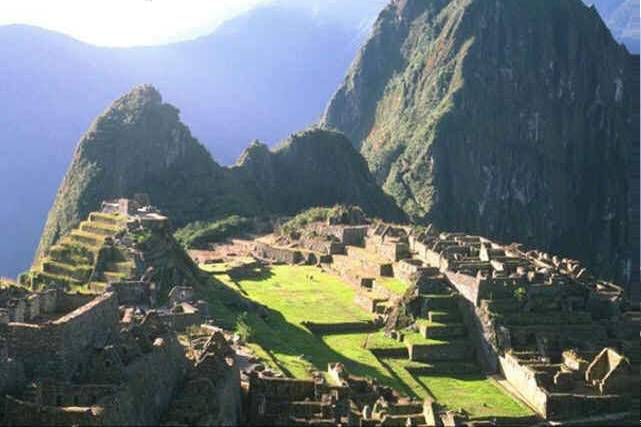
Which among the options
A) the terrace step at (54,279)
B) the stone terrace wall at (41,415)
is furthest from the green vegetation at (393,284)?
the stone terrace wall at (41,415)

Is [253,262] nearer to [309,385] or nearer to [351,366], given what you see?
[351,366]

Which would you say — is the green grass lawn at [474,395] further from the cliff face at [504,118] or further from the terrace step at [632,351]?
the cliff face at [504,118]

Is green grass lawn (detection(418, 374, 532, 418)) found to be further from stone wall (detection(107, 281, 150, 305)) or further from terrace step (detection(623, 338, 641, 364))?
stone wall (detection(107, 281, 150, 305))

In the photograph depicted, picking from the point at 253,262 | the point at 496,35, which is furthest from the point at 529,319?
the point at 496,35

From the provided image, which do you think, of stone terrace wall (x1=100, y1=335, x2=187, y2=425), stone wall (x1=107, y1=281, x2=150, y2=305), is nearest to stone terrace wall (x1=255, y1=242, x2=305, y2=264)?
stone wall (x1=107, y1=281, x2=150, y2=305)

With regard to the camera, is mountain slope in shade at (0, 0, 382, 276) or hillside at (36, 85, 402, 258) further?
mountain slope in shade at (0, 0, 382, 276)

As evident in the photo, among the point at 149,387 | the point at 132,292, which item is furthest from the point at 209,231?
the point at 149,387

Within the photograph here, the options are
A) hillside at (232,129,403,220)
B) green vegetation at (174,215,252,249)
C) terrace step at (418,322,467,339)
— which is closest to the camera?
terrace step at (418,322,467,339)
